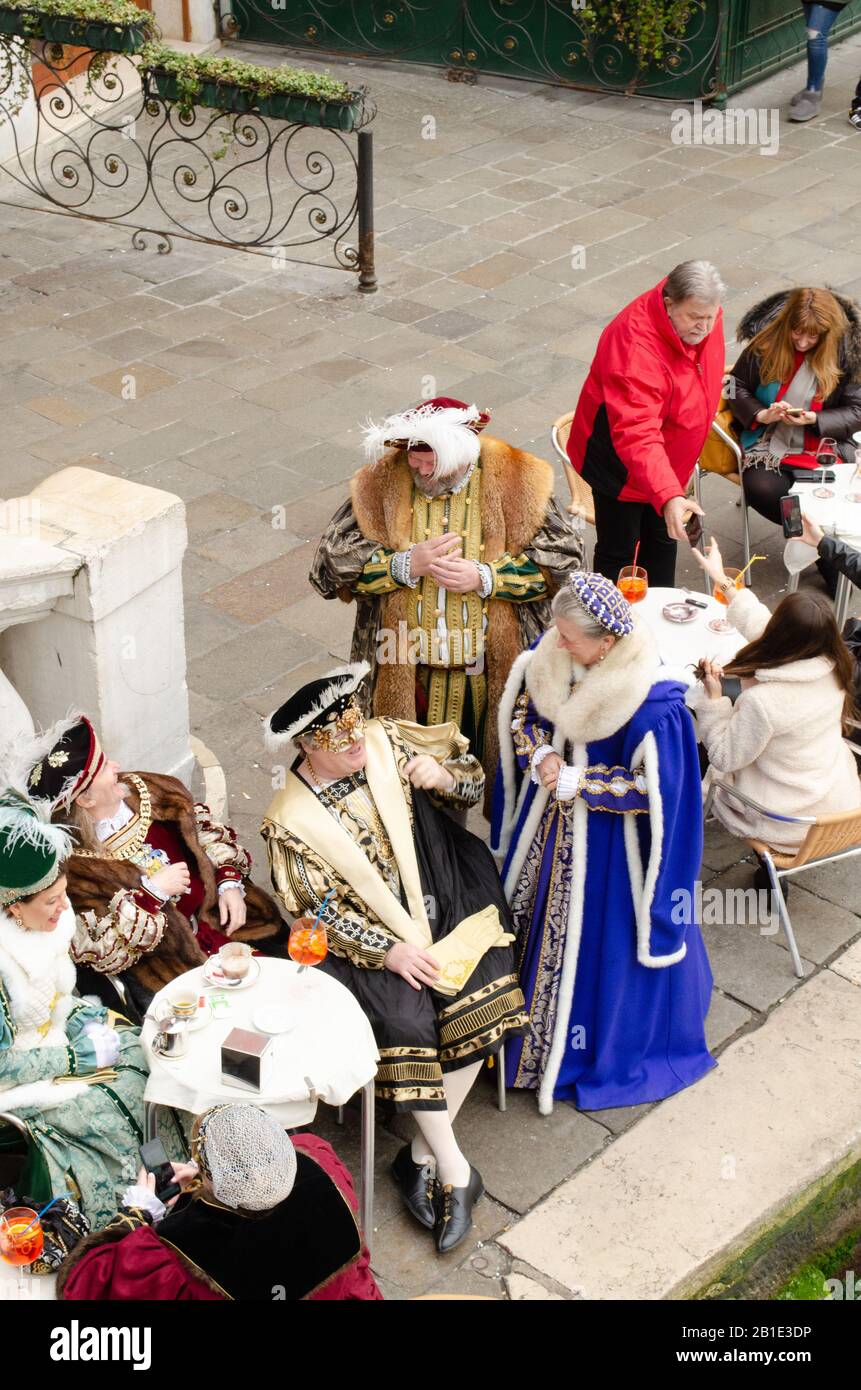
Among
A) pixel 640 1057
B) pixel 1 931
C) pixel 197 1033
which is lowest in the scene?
pixel 640 1057

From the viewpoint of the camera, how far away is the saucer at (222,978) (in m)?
3.86

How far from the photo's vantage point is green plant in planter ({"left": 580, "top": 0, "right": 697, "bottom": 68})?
11.5 meters

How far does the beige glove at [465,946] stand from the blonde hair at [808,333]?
3.10m

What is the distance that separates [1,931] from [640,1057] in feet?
6.05

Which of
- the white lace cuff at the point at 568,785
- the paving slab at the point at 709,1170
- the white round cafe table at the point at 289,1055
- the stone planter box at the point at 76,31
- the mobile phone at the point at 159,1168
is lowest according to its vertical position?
the paving slab at the point at 709,1170

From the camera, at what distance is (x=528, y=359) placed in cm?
846

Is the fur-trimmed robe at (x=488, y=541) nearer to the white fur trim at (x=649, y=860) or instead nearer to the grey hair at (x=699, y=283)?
the white fur trim at (x=649, y=860)

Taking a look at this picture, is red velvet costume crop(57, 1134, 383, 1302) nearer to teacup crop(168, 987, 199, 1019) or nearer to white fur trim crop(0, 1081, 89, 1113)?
white fur trim crop(0, 1081, 89, 1113)

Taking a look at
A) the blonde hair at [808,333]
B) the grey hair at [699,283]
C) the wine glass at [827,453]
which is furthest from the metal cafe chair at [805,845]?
the blonde hair at [808,333]

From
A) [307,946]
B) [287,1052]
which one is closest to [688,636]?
[307,946]

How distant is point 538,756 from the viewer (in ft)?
13.8

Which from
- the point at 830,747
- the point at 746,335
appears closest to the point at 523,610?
the point at 830,747

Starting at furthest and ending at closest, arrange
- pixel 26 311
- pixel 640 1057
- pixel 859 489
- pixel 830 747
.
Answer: pixel 26 311, pixel 859 489, pixel 830 747, pixel 640 1057
